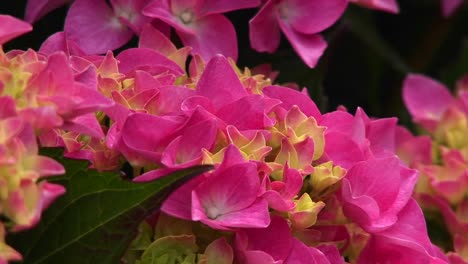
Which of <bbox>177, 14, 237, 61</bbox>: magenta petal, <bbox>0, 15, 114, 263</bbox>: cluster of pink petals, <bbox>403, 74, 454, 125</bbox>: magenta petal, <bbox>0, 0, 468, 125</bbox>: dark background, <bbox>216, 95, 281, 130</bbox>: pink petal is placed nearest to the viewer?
<bbox>0, 15, 114, 263</bbox>: cluster of pink petals

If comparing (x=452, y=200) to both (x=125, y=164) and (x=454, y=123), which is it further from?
(x=125, y=164)

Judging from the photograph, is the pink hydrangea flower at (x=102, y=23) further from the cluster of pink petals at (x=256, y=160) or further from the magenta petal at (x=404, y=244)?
the magenta petal at (x=404, y=244)

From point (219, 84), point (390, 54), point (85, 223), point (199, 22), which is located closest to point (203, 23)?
point (199, 22)

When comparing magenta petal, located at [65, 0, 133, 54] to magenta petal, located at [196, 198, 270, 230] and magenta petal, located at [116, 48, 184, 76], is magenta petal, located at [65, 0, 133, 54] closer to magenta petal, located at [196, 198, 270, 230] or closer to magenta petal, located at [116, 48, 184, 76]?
magenta petal, located at [116, 48, 184, 76]

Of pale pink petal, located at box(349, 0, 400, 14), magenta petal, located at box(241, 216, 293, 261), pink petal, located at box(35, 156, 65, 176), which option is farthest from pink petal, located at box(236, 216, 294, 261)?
pale pink petal, located at box(349, 0, 400, 14)

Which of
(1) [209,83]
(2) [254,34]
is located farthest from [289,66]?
(1) [209,83]

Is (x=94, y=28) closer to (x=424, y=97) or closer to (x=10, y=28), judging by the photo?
(x=10, y=28)
